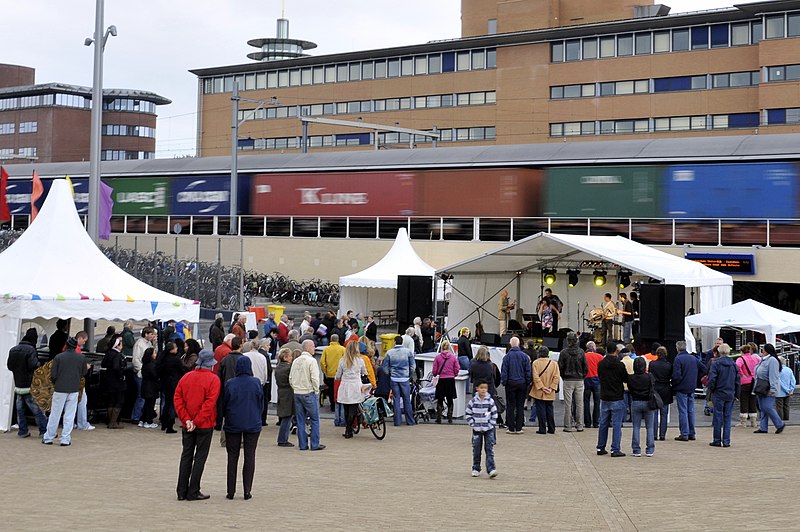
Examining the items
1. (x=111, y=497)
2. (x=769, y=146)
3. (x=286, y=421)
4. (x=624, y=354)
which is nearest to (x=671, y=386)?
(x=624, y=354)

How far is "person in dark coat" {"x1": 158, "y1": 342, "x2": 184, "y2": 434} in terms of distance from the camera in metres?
15.5

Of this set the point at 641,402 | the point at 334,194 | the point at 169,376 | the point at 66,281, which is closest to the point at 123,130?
the point at 334,194

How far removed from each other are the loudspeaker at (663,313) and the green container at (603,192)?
1296 centimetres

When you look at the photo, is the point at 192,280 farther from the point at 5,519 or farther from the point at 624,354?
the point at 5,519

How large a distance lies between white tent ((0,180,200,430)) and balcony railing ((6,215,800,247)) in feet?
64.4

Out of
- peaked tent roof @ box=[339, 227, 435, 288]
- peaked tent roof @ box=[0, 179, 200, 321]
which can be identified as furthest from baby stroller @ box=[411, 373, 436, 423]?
peaked tent roof @ box=[339, 227, 435, 288]

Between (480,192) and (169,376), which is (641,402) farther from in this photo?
(480,192)

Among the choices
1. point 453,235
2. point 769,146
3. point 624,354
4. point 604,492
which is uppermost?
point 769,146

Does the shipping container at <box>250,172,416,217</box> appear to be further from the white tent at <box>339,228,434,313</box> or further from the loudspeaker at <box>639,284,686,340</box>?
the loudspeaker at <box>639,284,686,340</box>

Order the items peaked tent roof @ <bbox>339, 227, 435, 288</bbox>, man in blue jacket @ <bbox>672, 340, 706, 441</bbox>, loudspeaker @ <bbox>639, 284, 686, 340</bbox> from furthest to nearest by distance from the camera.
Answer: peaked tent roof @ <bbox>339, 227, 435, 288</bbox> < loudspeaker @ <bbox>639, 284, 686, 340</bbox> < man in blue jacket @ <bbox>672, 340, 706, 441</bbox>

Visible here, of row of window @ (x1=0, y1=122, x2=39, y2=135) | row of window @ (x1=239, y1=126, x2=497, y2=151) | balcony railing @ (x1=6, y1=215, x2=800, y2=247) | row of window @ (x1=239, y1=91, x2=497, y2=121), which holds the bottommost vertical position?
balcony railing @ (x1=6, y1=215, x2=800, y2=247)

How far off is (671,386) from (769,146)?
17.3 m

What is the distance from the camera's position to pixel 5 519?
375 inches

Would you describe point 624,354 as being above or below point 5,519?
above
